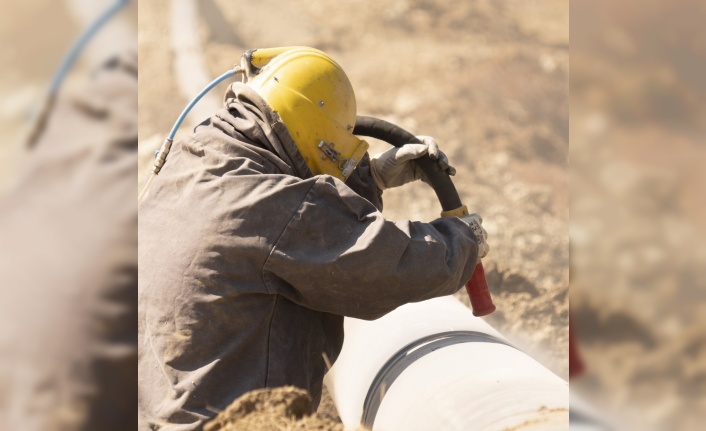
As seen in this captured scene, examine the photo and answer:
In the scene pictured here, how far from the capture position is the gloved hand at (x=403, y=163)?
3.07 metres

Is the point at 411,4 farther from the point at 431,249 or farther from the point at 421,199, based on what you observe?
the point at 431,249

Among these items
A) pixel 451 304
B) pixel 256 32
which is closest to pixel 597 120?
pixel 451 304

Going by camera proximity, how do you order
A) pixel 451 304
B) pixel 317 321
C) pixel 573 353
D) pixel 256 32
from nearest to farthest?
pixel 573 353
pixel 317 321
pixel 451 304
pixel 256 32

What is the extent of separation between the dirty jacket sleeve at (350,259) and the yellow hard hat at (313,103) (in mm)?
308

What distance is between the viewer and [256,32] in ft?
29.3

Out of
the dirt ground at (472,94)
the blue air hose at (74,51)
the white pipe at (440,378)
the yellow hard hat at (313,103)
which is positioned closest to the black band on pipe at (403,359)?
the white pipe at (440,378)

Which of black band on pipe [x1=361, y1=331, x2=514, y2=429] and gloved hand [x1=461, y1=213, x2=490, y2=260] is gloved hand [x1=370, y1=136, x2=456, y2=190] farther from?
black band on pipe [x1=361, y1=331, x2=514, y2=429]

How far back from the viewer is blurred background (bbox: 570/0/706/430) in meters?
0.85

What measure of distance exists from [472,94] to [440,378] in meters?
5.58

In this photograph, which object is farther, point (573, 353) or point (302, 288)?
point (302, 288)

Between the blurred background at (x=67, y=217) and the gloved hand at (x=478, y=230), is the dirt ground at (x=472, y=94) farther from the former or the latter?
the blurred background at (x=67, y=217)

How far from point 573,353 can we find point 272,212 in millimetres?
1519

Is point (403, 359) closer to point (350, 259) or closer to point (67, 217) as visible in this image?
point (350, 259)

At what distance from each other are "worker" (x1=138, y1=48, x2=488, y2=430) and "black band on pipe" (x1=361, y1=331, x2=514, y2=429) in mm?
405
